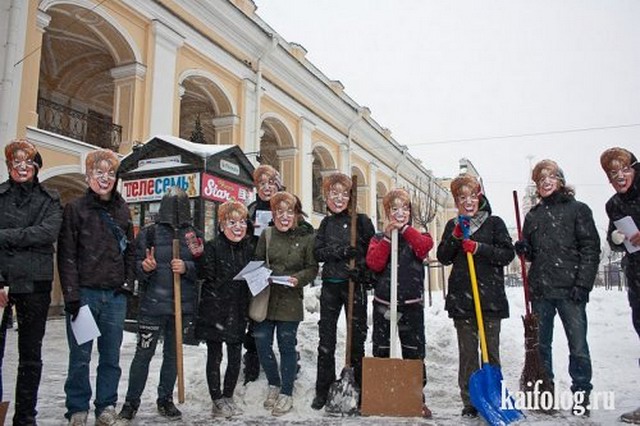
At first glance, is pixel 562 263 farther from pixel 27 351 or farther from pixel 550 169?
pixel 27 351

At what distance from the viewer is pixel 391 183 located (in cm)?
2739

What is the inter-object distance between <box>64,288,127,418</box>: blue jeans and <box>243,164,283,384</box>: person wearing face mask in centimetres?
124

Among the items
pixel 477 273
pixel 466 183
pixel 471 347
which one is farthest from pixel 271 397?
pixel 466 183

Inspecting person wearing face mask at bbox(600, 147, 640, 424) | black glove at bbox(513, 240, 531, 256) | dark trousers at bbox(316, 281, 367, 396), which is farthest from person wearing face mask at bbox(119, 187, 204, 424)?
person wearing face mask at bbox(600, 147, 640, 424)

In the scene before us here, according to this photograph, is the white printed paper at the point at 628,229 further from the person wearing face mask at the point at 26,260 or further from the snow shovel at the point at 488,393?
the person wearing face mask at the point at 26,260

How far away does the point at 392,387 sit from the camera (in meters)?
3.45

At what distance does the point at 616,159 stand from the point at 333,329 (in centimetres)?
265

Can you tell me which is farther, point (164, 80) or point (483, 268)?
point (164, 80)

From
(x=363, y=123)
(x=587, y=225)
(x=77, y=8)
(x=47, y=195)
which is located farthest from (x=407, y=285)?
(x=363, y=123)

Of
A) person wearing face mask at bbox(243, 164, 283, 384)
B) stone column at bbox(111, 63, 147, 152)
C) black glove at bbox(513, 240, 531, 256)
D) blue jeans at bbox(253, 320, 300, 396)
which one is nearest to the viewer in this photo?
blue jeans at bbox(253, 320, 300, 396)

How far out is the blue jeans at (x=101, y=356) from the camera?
3.21 metres

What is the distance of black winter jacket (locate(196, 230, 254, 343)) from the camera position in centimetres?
376

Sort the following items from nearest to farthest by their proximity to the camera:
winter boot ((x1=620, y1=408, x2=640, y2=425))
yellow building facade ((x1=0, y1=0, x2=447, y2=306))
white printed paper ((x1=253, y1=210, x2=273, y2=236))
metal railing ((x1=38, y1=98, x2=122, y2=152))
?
winter boot ((x1=620, y1=408, x2=640, y2=425)) → white printed paper ((x1=253, y1=210, x2=273, y2=236)) → yellow building facade ((x1=0, y1=0, x2=447, y2=306)) → metal railing ((x1=38, y1=98, x2=122, y2=152))

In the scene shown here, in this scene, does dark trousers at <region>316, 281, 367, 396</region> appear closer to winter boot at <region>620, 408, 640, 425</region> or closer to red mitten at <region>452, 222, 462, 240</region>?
red mitten at <region>452, 222, 462, 240</region>
